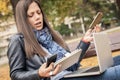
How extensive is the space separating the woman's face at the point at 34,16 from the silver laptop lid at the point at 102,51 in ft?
1.98

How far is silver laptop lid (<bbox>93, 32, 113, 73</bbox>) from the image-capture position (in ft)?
9.55

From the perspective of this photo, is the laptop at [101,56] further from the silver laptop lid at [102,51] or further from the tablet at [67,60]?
the tablet at [67,60]

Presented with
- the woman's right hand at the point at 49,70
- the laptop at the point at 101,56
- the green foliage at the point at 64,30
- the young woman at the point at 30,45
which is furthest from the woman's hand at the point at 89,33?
the green foliage at the point at 64,30

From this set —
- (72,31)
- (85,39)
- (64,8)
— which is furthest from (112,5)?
(85,39)

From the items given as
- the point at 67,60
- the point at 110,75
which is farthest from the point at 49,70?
the point at 110,75

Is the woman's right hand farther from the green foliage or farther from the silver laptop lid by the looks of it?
the green foliage

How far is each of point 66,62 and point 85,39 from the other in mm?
735

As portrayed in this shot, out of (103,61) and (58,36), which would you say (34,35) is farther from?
(103,61)

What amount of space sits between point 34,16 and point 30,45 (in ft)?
0.98

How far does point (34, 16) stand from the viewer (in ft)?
11.0

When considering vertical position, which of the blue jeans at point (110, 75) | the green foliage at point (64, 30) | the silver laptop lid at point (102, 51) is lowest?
the green foliage at point (64, 30)

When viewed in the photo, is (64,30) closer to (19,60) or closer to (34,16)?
(34,16)

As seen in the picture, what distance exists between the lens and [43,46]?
11.1 ft

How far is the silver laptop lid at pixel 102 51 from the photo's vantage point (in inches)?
115
